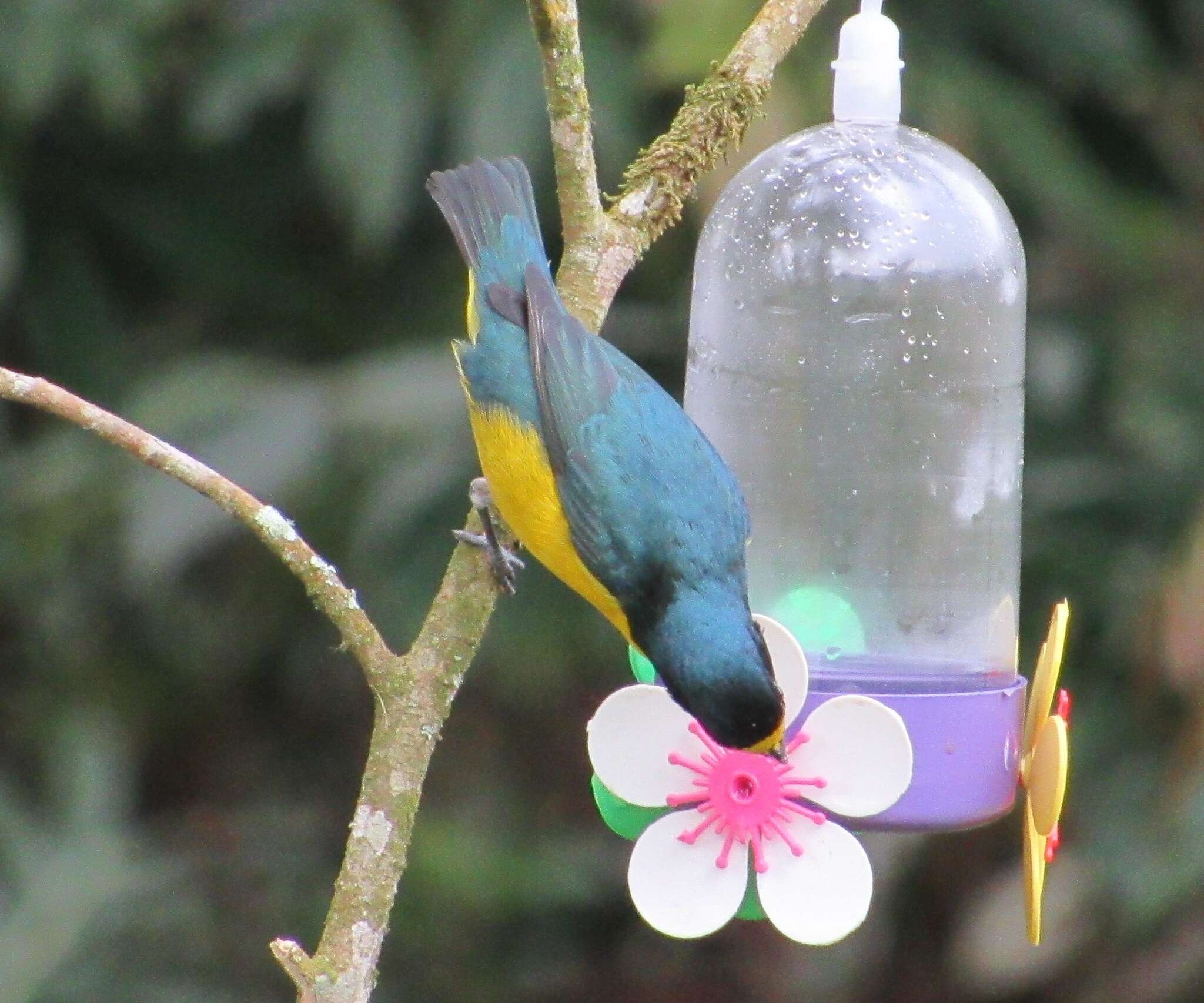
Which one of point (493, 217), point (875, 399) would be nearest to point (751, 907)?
point (875, 399)

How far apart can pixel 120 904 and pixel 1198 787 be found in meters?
2.67

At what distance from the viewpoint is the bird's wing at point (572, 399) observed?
3051mm

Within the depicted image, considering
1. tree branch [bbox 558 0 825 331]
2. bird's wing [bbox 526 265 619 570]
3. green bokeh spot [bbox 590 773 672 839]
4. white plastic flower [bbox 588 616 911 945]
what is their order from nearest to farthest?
white plastic flower [bbox 588 616 911 945]
green bokeh spot [bbox 590 773 672 839]
tree branch [bbox 558 0 825 331]
bird's wing [bbox 526 265 619 570]

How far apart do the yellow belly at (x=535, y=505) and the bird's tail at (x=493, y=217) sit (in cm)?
33

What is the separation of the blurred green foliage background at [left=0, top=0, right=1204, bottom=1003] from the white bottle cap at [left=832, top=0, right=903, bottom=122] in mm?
1197

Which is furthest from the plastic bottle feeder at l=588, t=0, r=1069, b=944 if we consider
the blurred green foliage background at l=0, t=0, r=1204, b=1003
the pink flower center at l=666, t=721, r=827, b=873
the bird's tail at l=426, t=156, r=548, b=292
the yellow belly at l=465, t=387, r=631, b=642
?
the blurred green foliage background at l=0, t=0, r=1204, b=1003

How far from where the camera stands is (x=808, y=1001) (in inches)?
233

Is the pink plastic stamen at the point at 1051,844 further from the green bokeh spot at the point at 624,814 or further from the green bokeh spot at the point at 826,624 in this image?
the green bokeh spot at the point at 624,814

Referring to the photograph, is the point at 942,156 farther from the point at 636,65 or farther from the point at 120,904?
the point at 120,904

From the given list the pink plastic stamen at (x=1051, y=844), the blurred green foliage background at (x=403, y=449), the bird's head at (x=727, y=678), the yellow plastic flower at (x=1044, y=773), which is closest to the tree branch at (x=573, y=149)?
the bird's head at (x=727, y=678)

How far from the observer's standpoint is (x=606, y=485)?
305 centimetres

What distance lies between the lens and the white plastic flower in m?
2.55

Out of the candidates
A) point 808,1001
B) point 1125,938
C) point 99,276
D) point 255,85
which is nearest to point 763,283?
point 255,85

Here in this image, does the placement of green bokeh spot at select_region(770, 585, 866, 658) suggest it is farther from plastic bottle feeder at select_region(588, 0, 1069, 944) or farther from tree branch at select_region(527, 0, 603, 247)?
tree branch at select_region(527, 0, 603, 247)
